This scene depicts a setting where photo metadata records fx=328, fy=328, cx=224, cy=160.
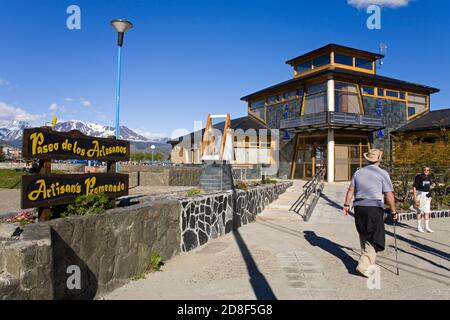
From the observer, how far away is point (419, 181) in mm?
8961

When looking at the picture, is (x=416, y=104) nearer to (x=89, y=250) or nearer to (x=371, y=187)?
(x=371, y=187)

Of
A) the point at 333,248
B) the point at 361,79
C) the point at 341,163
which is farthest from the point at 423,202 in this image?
the point at 361,79

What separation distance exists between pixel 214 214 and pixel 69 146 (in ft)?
14.2

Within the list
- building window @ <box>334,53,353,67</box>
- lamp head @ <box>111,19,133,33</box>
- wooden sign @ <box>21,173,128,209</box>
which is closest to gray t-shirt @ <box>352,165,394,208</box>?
wooden sign @ <box>21,173,128,209</box>

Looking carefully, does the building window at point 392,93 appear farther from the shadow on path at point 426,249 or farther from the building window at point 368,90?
the shadow on path at point 426,249

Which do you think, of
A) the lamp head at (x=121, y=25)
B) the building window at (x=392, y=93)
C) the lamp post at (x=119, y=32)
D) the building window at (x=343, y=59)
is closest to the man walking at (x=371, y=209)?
the lamp post at (x=119, y=32)

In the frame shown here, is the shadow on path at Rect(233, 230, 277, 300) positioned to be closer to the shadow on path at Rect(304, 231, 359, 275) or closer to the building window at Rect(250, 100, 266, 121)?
the shadow on path at Rect(304, 231, 359, 275)

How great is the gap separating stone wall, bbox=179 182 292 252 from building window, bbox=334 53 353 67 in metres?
17.5

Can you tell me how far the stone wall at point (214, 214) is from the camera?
6973 millimetres

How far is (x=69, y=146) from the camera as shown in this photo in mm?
4609

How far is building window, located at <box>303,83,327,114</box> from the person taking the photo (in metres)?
Answer: 23.1

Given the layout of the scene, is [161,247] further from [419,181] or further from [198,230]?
[419,181]
